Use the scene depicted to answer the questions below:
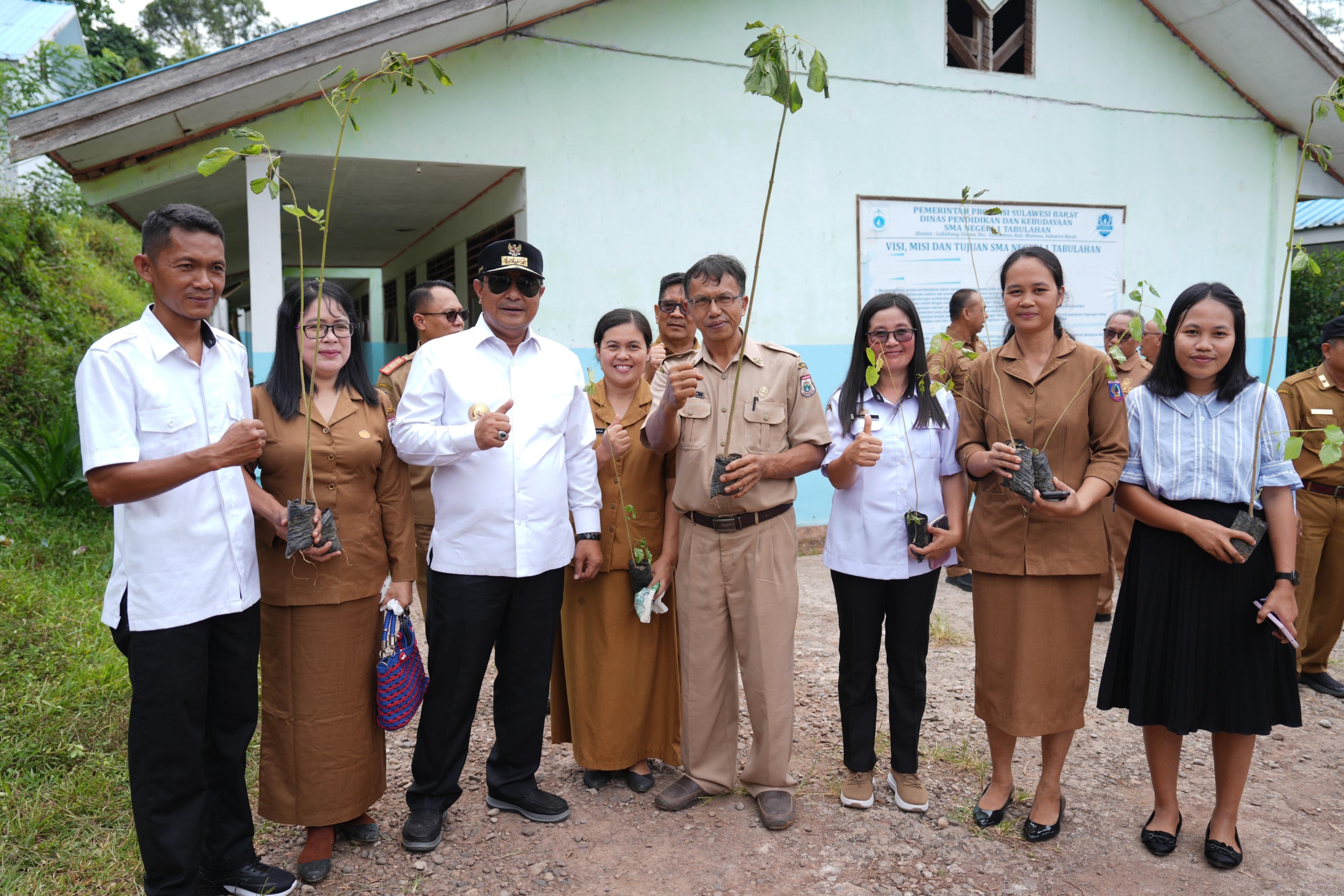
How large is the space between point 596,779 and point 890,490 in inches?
65.6

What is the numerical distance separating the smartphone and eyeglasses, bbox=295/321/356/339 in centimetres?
317

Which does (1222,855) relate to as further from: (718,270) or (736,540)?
(718,270)

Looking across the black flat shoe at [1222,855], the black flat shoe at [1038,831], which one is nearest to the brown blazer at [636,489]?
the black flat shoe at [1038,831]

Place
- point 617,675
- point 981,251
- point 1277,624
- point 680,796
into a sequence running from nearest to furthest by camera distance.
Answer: point 1277,624 < point 680,796 < point 617,675 < point 981,251

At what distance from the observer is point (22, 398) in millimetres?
8148

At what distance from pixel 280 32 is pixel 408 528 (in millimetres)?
3815

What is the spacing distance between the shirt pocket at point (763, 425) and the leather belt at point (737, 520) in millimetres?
221

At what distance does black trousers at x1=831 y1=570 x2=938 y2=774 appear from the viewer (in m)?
3.19

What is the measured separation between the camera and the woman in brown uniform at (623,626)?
3.39 m

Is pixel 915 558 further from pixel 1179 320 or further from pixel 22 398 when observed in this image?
pixel 22 398

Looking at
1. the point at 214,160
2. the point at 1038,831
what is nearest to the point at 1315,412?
the point at 1038,831

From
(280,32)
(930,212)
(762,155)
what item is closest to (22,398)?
(280,32)

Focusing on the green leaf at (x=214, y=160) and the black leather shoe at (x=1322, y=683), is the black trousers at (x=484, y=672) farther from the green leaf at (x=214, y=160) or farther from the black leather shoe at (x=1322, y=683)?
the black leather shoe at (x=1322, y=683)

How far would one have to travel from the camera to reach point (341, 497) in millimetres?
2832
